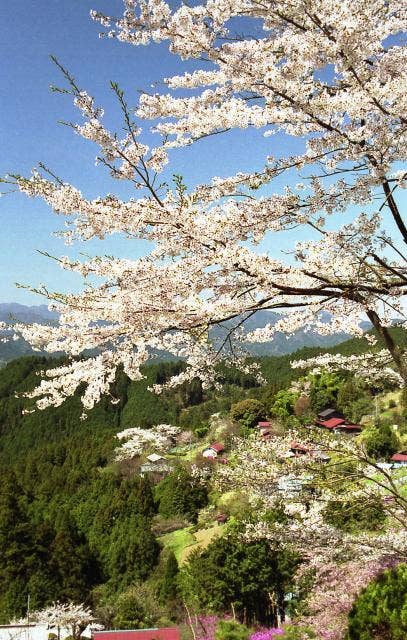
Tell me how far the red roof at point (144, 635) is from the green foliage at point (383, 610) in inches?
467

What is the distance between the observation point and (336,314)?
491 cm

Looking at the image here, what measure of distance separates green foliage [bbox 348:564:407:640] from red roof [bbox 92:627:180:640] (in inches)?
467

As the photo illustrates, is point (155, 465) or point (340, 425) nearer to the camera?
point (340, 425)

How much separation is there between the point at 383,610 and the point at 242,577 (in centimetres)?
1333

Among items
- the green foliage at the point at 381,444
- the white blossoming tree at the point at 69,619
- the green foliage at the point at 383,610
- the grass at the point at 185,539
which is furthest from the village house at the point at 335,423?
the green foliage at the point at 383,610

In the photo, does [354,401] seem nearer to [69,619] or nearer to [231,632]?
[69,619]

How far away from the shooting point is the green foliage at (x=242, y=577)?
1880 cm

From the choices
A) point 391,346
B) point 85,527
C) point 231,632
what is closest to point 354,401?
point 85,527

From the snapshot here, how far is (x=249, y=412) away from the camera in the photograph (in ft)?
185

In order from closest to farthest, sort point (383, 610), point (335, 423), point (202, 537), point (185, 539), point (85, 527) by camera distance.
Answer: point (383, 610), point (202, 537), point (185, 539), point (85, 527), point (335, 423)

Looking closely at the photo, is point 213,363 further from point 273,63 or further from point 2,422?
point 2,422

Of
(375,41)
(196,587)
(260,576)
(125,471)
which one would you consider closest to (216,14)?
(375,41)

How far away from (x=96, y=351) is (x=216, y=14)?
298 cm

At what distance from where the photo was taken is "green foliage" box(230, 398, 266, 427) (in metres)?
55.3
